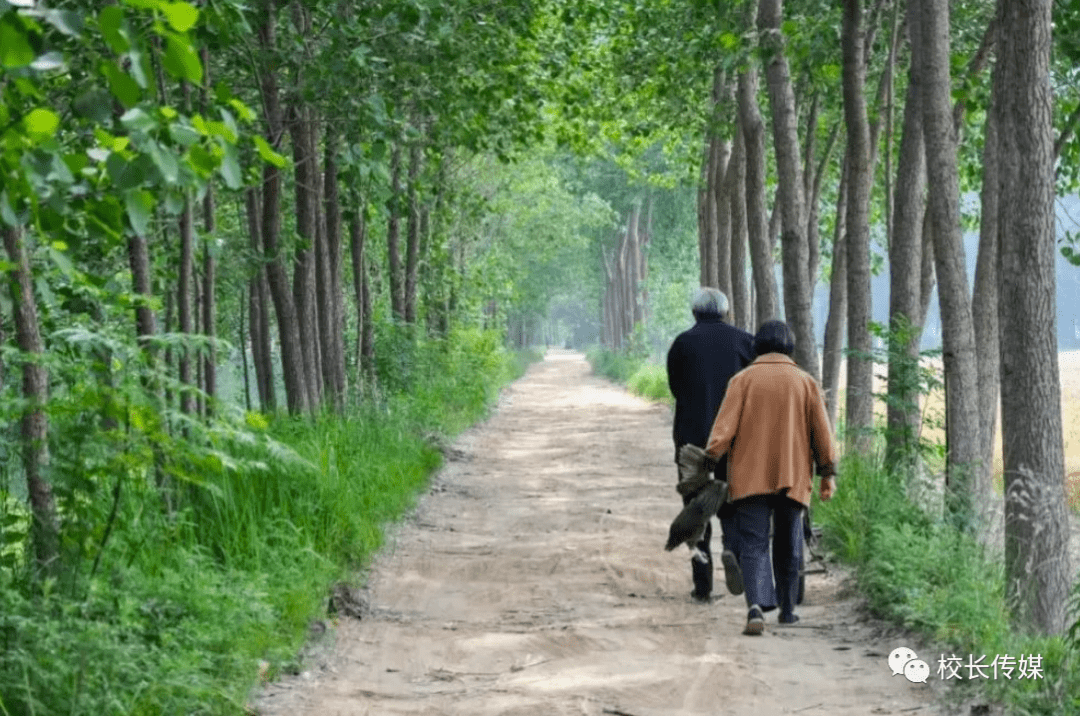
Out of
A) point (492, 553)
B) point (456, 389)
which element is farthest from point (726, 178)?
point (492, 553)

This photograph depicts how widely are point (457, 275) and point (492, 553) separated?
867 inches

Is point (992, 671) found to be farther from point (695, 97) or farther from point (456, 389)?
point (456, 389)

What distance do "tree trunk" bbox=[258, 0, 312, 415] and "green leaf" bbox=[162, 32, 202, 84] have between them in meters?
10.1

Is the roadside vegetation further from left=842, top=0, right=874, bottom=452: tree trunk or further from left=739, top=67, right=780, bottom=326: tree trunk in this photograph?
left=739, top=67, right=780, bottom=326: tree trunk

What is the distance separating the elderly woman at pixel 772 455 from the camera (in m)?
9.34

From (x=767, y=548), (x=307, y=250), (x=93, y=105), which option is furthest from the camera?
(x=307, y=250)

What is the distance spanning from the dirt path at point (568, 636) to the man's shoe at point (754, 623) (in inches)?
2.3

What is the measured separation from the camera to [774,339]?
9.52 metres

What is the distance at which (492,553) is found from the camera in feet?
41.1

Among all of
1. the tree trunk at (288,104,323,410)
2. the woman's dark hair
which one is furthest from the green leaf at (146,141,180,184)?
the tree trunk at (288,104,323,410)

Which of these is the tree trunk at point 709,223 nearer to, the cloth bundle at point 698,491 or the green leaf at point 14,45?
the cloth bundle at point 698,491

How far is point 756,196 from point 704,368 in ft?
22.7

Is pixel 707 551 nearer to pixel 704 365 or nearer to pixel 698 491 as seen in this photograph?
pixel 698 491

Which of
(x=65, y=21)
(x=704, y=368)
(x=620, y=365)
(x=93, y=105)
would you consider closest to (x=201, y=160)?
(x=93, y=105)
